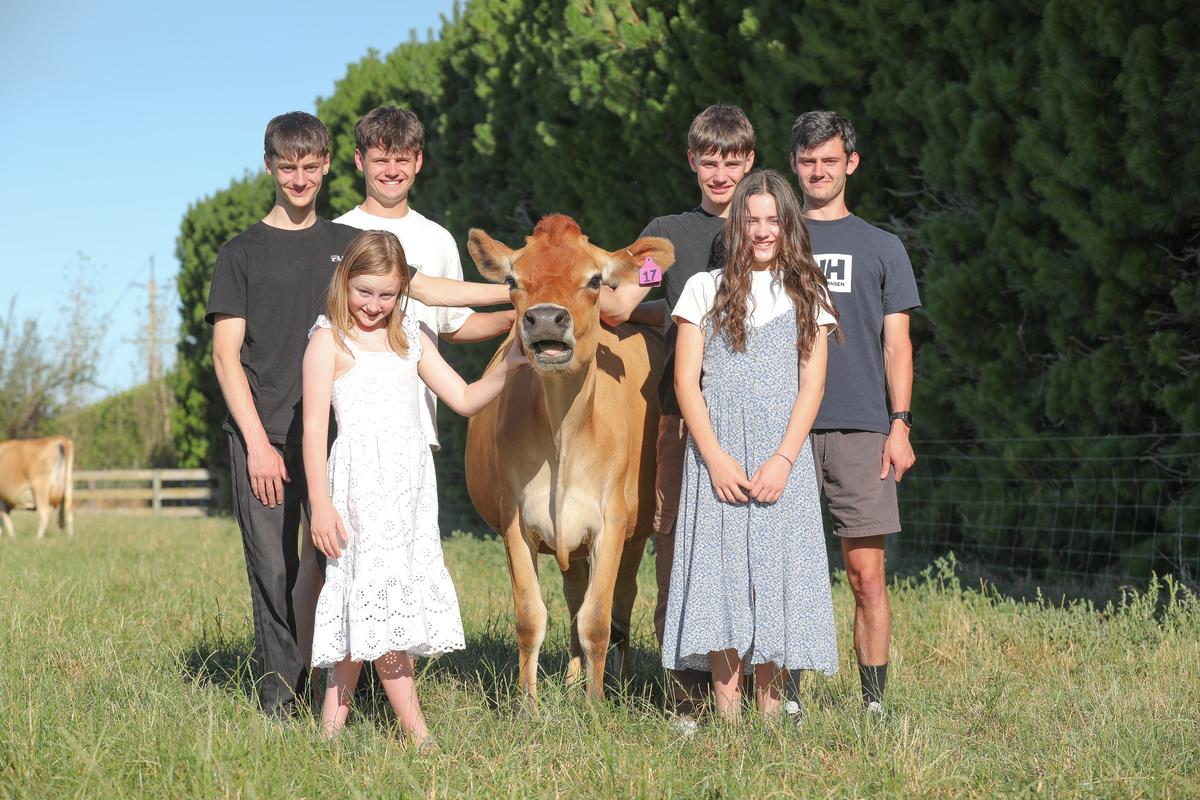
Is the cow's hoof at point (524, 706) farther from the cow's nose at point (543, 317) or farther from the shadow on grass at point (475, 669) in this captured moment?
the cow's nose at point (543, 317)

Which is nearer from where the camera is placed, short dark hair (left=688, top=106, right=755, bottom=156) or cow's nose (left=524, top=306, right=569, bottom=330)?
cow's nose (left=524, top=306, right=569, bottom=330)

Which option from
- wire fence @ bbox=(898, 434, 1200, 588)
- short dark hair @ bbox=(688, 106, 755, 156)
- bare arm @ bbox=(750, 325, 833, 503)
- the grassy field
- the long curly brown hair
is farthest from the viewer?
wire fence @ bbox=(898, 434, 1200, 588)

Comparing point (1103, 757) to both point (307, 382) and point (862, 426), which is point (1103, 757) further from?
point (307, 382)

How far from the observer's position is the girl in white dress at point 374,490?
161 inches

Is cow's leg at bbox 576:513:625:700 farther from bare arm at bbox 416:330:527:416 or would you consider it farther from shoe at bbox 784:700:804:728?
bare arm at bbox 416:330:527:416

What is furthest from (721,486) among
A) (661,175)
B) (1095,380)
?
(661,175)

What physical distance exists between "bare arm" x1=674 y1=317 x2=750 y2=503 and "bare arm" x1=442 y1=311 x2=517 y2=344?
73 cm

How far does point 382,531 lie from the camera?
13.6 ft

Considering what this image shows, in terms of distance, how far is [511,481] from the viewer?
517cm

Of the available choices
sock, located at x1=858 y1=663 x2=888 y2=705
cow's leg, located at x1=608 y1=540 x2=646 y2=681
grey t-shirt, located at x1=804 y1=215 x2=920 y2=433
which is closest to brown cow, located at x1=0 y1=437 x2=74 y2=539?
cow's leg, located at x1=608 y1=540 x2=646 y2=681

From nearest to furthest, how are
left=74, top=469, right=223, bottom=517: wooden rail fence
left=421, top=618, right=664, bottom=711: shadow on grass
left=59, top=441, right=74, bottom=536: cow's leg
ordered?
left=421, top=618, right=664, bottom=711: shadow on grass, left=59, top=441, right=74, bottom=536: cow's leg, left=74, top=469, right=223, bottom=517: wooden rail fence

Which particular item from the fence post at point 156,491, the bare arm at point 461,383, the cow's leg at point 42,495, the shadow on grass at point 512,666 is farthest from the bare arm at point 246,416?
the fence post at point 156,491

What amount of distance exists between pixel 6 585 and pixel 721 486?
6253mm

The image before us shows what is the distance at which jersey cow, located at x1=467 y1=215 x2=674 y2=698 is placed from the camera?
4.64 m
